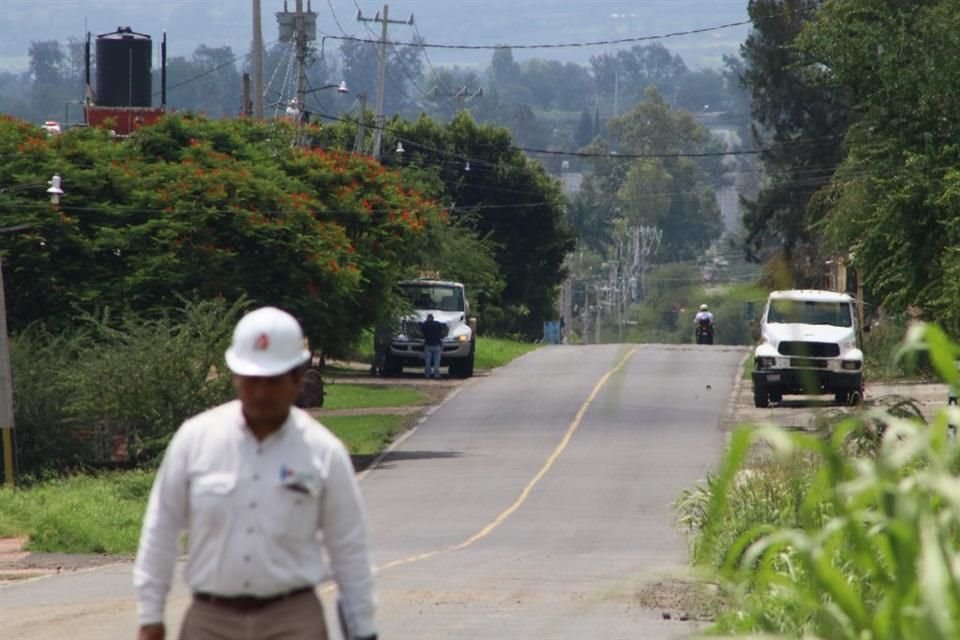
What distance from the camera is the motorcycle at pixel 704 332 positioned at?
6297 cm

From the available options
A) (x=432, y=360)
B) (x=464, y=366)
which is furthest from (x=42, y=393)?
(x=464, y=366)

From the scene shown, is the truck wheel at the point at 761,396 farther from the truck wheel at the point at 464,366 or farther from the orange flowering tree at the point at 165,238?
the truck wheel at the point at 464,366

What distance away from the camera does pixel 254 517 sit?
611 cm

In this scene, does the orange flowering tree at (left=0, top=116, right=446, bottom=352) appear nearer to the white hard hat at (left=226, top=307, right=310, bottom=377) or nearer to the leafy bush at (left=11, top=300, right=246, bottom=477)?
the leafy bush at (left=11, top=300, right=246, bottom=477)

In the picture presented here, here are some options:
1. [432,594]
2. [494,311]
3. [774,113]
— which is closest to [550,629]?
[432,594]

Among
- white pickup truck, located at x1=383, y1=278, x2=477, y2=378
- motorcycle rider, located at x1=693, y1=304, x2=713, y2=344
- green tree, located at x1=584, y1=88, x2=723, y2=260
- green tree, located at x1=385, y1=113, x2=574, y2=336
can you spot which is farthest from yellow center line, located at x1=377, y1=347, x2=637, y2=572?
green tree, located at x1=584, y1=88, x2=723, y2=260

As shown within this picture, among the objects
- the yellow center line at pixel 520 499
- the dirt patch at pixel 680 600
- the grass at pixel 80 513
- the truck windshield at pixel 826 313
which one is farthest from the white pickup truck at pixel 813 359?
the dirt patch at pixel 680 600

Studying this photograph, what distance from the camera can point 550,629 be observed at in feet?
42.0

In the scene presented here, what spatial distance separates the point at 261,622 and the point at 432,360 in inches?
1696

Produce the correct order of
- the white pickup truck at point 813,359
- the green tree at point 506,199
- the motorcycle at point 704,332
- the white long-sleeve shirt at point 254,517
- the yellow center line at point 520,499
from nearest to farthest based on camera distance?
the white long-sleeve shirt at point 254,517
the yellow center line at point 520,499
the white pickup truck at point 813,359
the motorcycle at point 704,332
the green tree at point 506,199

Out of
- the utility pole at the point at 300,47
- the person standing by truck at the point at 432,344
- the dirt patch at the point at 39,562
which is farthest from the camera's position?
the utility pole at the point at 300,47

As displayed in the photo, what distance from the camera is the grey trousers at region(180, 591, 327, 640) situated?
614cm

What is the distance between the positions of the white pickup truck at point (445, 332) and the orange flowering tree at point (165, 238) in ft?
53.4

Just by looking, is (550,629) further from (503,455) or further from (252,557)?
(503,455)
